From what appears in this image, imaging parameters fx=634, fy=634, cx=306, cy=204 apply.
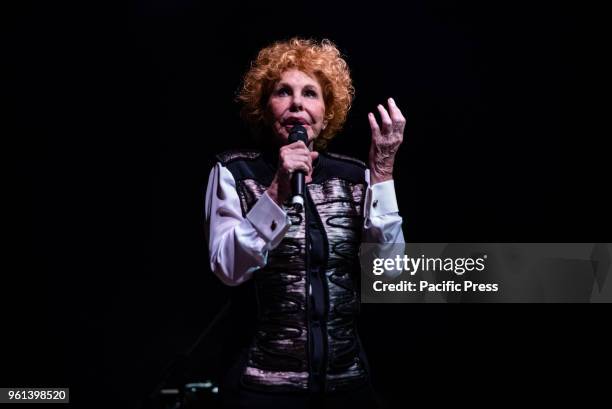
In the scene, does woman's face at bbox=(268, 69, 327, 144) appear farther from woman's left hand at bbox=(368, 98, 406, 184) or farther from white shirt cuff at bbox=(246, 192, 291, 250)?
white shirt cuff at bbox=(246, 192, 291, 250)

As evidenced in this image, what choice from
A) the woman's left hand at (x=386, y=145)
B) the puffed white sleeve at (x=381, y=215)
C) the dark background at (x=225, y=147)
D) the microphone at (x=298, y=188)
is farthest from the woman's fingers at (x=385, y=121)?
the dark background at (x=225, y=147)

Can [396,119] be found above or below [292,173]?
above

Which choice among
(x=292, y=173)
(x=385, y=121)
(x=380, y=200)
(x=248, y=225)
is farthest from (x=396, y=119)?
(x=248, y=225)

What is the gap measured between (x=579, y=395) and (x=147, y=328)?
1.58 meters

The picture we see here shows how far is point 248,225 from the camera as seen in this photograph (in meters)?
1.29

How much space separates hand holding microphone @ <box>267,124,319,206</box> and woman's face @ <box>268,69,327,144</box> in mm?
167

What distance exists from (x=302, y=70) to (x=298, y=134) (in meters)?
0.25

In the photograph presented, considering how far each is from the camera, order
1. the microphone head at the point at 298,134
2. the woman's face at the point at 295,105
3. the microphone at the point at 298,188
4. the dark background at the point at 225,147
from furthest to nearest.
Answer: the dark background at the point at 225,147 → the woman's face at the point at 295,105 → the microphone head at the point at 298,134 → the microphone at the point at 298,188

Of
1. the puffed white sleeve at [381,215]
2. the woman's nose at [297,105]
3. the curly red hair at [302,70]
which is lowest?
the puffed white sleeve at [381,215]

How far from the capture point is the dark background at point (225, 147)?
2268 millimetres

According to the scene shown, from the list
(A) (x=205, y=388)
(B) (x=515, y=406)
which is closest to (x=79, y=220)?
(A) (x=205, y=388)

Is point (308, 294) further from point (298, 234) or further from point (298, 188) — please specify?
point (298, 188)

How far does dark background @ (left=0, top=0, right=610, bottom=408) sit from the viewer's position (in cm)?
227

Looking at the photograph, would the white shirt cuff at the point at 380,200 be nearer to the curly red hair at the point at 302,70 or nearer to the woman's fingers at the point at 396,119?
the woman's fingers at the point at 396,119
